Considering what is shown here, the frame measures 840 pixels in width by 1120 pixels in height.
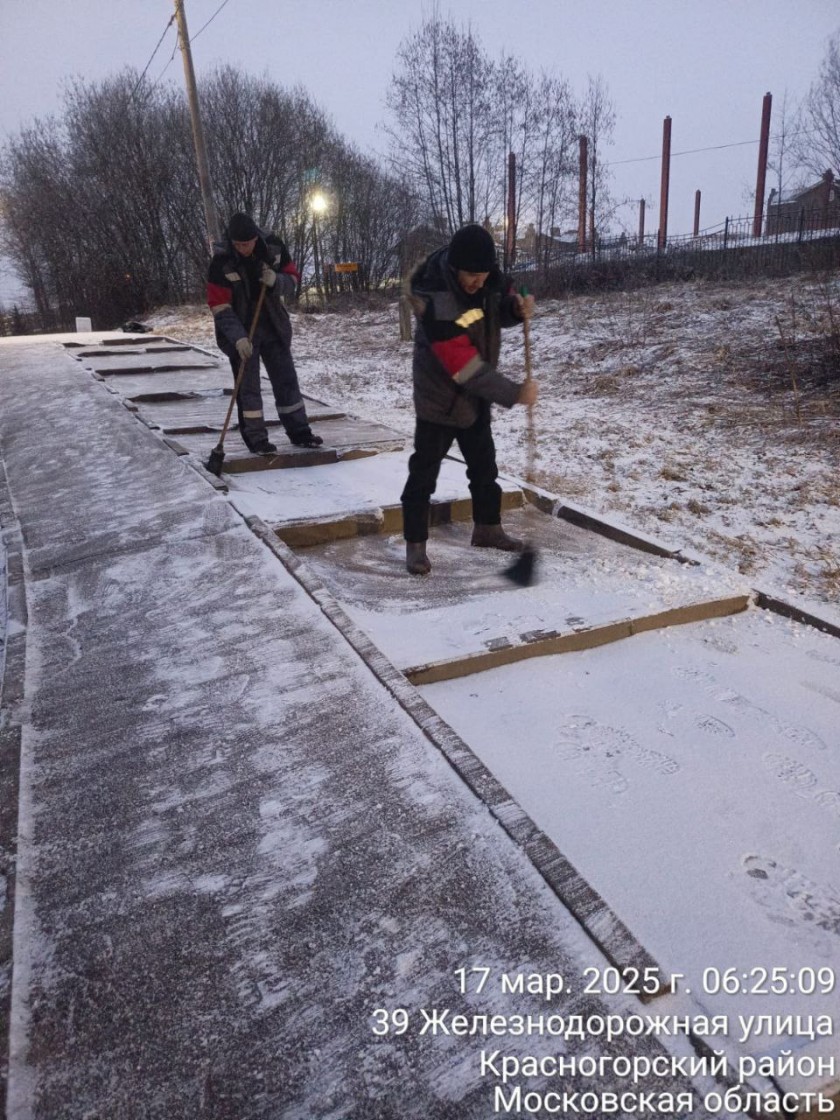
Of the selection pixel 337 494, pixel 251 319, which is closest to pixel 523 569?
pixel 337 494

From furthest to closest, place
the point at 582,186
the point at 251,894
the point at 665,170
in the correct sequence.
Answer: the point at 665,170
the point at 582,186
the point at 251,894

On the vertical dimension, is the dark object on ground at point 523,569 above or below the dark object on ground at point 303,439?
below

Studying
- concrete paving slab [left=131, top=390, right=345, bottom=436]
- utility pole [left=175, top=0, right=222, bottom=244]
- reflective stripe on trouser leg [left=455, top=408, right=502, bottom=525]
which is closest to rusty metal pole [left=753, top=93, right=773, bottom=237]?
utility pole [left=175, top=0, right=222, bottom=244]

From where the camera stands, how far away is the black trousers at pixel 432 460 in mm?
3477

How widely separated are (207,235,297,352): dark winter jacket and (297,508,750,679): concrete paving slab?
83.1 inches

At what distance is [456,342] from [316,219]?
25.1 m

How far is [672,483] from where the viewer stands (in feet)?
16.9

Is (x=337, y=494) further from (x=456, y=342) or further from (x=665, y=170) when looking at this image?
(x=665, y=170)

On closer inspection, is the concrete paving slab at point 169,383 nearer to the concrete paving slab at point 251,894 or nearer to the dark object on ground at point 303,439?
the dark object on ground at point 303,439

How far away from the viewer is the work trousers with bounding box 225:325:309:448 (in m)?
5.09

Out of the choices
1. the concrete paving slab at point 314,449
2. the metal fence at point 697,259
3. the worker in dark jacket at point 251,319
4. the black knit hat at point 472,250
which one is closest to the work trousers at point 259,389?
the worker in dark jacket at point 251,319

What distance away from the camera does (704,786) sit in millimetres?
2195

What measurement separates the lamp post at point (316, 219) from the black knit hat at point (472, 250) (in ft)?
71.9

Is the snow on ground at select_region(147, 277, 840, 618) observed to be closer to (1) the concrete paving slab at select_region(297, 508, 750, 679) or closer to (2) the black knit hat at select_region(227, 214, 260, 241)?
(1) the concrete paving slab at select_region(297, 508, 750, 679)
